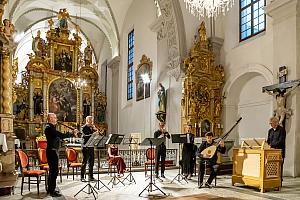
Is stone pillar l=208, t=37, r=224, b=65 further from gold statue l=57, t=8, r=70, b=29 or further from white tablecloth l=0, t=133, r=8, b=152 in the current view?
gold statue l=57, t=8, r=70, b=29

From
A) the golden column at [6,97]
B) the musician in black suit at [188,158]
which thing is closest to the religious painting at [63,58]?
the golden column at [6,97]

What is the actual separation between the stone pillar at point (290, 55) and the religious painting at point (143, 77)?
7.17 m

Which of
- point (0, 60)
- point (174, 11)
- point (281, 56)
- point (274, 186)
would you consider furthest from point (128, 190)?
point (174, 11)

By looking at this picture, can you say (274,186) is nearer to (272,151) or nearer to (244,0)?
(272,151)

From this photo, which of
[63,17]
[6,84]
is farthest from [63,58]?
[6,84]

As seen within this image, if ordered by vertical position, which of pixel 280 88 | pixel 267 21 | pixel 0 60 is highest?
pixel 267 21

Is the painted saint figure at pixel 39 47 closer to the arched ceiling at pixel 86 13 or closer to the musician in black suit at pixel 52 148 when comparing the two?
the arched ceiling at pixel 86 13

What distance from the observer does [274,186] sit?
7.68m

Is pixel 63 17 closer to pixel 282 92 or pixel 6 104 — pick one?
pixel 6 104

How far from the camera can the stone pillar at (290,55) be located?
1015 cm

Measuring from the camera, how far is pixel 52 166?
275 inches

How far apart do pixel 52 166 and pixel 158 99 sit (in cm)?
867

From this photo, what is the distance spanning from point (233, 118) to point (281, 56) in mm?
4125

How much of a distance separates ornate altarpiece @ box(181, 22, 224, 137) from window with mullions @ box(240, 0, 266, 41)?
1.56m
